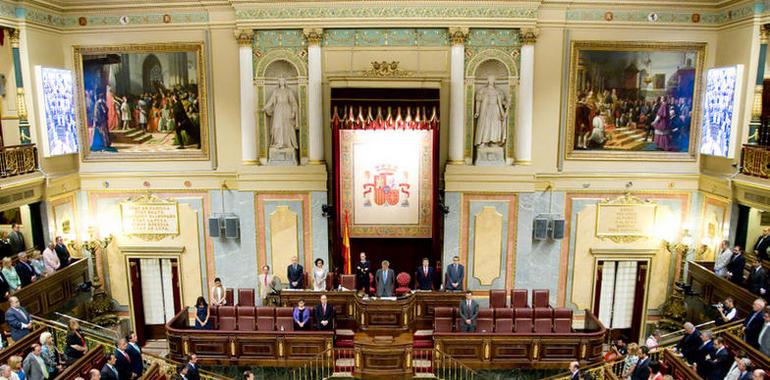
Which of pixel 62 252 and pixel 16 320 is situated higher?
pixel 62 252

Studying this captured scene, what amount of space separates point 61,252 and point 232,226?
3710 millimetres

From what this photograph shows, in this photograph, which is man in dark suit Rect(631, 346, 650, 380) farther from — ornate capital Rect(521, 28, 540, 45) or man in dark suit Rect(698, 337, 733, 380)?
ornate capital Rect(521, 28, 540, 45)

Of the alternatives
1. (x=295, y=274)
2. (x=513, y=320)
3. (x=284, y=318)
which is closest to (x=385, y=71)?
(x=295, y=274)

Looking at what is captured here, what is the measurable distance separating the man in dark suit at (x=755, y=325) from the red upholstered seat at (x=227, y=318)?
9.21m

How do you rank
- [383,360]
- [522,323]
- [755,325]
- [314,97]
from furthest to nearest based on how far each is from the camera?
[314,97] → [522,323] → [383,360] → [755,325]

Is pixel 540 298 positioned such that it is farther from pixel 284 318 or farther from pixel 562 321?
pixel 284 318

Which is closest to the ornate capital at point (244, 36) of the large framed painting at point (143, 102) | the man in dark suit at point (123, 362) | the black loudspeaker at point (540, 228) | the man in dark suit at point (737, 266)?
the large framed painting at point (143, 102)

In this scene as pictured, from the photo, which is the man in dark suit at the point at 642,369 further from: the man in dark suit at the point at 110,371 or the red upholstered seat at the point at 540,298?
the man in dark suit at the point at 110,371

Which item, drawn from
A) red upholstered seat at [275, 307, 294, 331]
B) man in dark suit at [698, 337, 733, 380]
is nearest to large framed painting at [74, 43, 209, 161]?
red upholstered seat at [275, 307, 294, 331]

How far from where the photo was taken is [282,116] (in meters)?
12.4

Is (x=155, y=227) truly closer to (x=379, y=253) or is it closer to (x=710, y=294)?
(x=379, y=253)

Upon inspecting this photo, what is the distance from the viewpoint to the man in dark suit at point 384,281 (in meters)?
11.5

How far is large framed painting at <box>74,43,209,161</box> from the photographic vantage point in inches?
495

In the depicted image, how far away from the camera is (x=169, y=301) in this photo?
13.5 m
